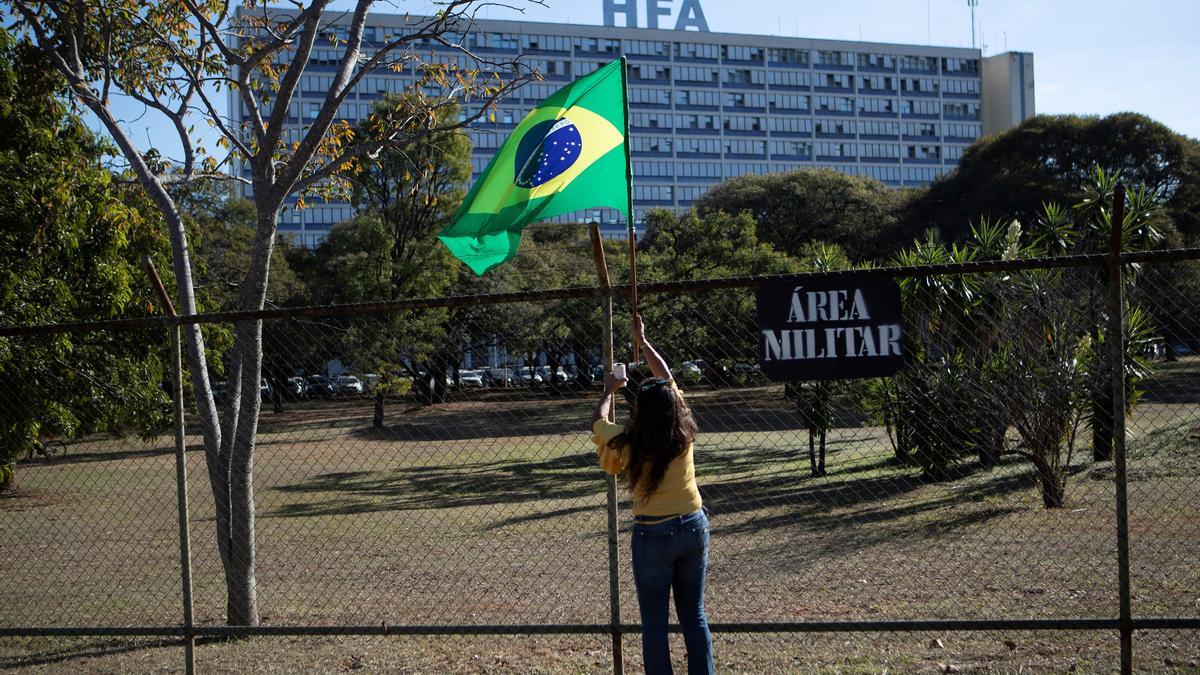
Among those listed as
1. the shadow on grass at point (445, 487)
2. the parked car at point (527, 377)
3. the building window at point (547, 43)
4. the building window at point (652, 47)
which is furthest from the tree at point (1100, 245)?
the building window at point (652, 47)

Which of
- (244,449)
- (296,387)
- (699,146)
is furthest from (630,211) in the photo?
(699,146)

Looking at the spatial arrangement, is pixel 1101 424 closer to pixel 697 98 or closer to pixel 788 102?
pixel 697 98

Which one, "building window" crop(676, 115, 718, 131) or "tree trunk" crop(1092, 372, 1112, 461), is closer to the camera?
"tree trunk" crop(1092, 372, 1112, 461)

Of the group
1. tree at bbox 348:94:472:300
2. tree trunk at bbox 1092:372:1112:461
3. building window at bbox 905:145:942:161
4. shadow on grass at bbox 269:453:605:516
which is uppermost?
building window at bbox 905:145:942:161

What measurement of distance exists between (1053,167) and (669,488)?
5003 centimetres

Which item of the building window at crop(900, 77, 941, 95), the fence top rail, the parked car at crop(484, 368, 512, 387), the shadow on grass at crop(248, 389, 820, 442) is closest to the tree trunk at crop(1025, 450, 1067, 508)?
the shadow on grass at crop(248, 389, 820, 442)

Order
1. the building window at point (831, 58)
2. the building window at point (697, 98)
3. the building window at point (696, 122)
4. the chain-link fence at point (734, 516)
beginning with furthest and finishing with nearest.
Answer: the building window at point (831, 58), the building window at point (697, 98), the building window at point (696, 122), the chain-link fence at point (734, 516)

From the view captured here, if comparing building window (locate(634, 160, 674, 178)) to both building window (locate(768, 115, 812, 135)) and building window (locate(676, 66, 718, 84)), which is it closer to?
building window (locate(676, 66, 718, 84))

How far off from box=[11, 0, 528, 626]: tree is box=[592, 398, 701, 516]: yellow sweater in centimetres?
307

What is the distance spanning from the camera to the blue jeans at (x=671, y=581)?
442 cm

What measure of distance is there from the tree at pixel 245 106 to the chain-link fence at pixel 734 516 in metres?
0.33

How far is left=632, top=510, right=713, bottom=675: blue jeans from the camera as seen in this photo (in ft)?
14.5

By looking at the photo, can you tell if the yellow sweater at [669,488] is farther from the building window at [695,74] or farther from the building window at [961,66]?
the building window at [961,66]

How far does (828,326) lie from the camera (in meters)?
5.10
